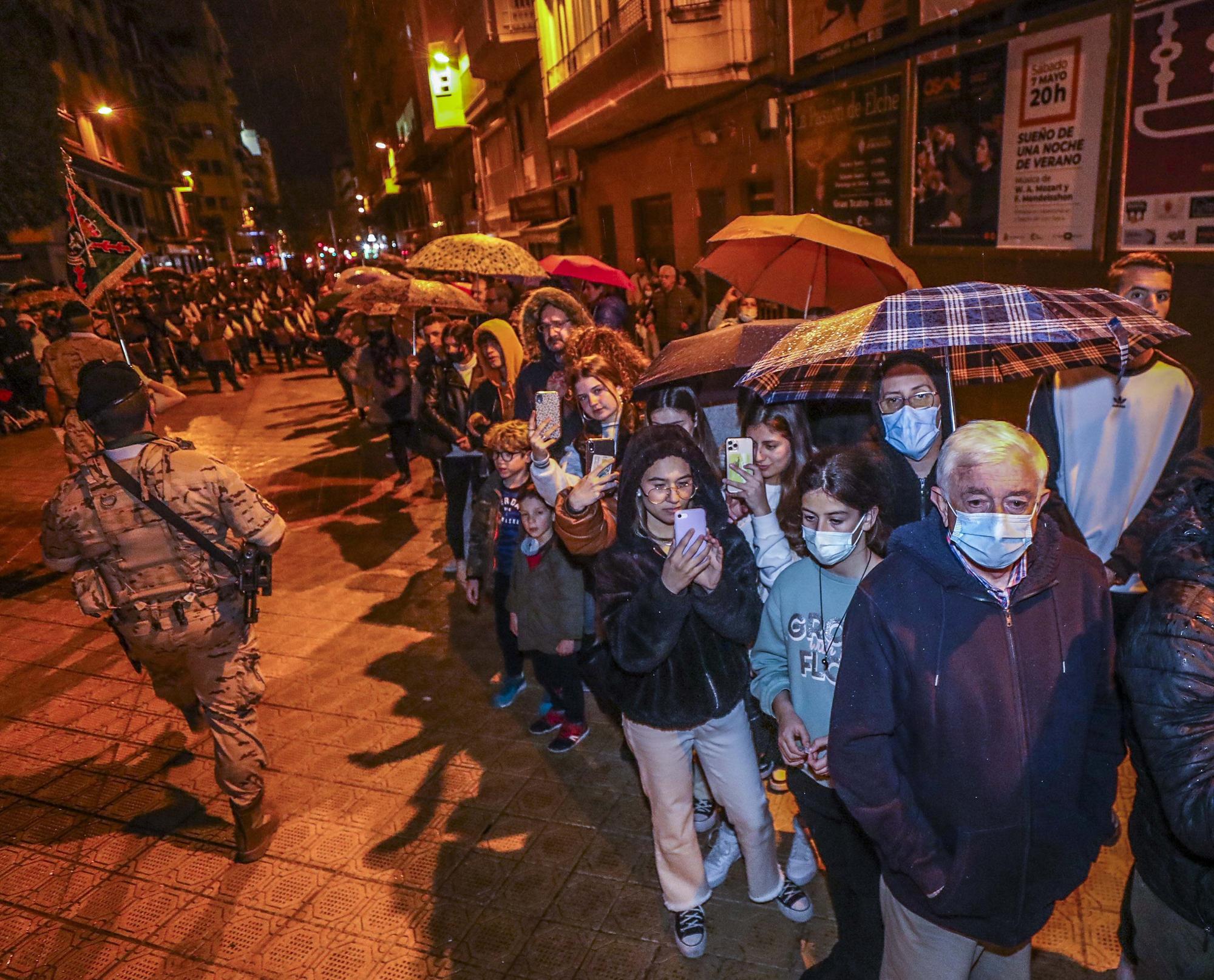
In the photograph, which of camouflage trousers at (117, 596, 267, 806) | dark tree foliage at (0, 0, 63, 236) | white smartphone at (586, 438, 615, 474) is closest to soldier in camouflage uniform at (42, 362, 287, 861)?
camouflage trousers at (117, 596, 267, 806)

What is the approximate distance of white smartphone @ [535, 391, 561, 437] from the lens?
358 centimetres

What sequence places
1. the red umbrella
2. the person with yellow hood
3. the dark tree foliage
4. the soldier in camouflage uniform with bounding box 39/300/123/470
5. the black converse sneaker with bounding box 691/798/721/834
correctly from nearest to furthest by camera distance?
the black converse sneaker with bounding box 691/798/721/834 → the person with yellow hood → the soldier in camouflage uniform with bounding box 39/300/123/470 → the red umbrella → the dark tree foliage

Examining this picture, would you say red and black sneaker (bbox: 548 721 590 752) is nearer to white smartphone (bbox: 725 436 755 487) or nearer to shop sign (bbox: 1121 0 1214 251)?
white smartphone (bbox: 725 436 755 487)

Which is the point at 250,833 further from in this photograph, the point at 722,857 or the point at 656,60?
the point at 656,60

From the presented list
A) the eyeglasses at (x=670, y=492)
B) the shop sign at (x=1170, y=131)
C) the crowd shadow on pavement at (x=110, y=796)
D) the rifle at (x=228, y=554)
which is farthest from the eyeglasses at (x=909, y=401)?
the shop sign at (x=1170, y=131)

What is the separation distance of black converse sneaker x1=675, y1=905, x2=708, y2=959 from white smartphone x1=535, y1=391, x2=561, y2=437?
7.01 feet

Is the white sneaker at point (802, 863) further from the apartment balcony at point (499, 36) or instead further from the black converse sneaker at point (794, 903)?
the apartment balcony at point (499, 36)

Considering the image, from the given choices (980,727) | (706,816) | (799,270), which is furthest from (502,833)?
(799,270)

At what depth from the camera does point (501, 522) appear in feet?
14.4

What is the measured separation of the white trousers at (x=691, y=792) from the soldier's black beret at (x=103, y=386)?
2654mm

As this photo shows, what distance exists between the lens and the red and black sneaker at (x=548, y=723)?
4570 mm

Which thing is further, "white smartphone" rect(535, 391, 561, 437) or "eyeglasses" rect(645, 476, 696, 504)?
"white smartphone" rect(535, 391, 561, 437)

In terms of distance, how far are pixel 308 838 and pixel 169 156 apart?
231ft

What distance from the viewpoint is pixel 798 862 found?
3326 millimetres
